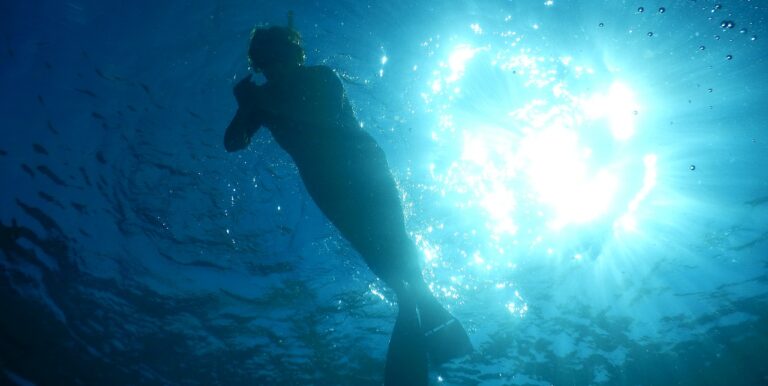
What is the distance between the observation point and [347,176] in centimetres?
397

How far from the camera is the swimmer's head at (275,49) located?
4.19 meters

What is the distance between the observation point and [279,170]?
8203 millimetres

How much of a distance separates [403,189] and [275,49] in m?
4.97

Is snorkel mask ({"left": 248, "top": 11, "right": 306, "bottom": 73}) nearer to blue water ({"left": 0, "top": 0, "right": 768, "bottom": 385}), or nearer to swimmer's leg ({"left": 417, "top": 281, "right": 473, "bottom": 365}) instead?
blue water ({"left": 0, "top": 0, "right": 768, "bottom": 385})

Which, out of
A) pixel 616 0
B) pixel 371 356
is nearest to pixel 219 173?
pixel 616 0

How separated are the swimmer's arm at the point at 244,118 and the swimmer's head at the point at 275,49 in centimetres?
27

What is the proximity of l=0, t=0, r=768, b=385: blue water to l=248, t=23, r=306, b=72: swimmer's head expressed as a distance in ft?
7.69

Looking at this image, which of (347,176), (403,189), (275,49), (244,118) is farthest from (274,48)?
(403,189)

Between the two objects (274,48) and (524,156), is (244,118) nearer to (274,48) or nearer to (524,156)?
(274,48)

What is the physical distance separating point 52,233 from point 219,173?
6090 mm

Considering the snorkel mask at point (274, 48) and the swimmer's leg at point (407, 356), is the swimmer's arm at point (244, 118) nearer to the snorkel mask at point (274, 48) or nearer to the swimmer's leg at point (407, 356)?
the snorkel mask at point (274, 48)

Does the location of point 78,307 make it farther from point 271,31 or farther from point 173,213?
point 271,31

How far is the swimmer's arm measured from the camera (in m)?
4.12

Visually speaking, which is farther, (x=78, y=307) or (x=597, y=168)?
(x=78, y=307)
